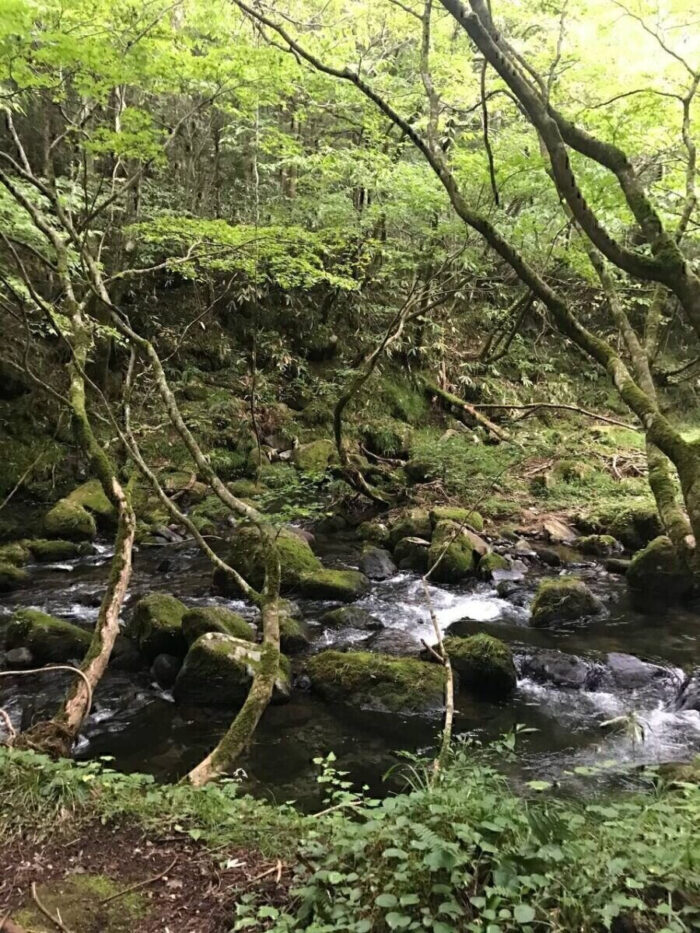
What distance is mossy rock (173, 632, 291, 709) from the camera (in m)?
6.89

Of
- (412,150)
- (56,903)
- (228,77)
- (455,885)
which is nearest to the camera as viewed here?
(455,885)

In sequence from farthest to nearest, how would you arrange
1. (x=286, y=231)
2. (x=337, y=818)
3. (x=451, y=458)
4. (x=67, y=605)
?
(x=451, y=458) < (x=286, y=231) < (x=67, y=605) < (x=337, y=818)

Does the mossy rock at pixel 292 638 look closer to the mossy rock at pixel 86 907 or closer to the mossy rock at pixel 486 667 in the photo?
the mossy rock at pixel 486 667

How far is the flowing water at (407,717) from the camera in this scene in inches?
236

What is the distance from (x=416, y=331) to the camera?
21.6 m

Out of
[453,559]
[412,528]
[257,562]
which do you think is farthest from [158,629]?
[412,528]

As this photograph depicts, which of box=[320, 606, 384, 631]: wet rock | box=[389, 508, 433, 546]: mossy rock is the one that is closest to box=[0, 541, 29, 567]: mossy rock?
box=[320, 606, 384, 631]: wet rock

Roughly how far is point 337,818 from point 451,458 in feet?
41.5

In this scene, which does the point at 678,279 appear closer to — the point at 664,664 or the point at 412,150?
the point at 664,664

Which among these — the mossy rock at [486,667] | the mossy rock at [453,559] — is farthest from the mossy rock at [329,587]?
the mossy rock at [486,667]

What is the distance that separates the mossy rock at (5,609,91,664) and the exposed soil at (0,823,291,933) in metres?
4.66

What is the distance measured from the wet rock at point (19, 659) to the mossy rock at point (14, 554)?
370cm

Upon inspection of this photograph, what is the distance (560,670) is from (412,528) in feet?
17.9

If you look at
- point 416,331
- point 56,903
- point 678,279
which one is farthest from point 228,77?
point 416,331
